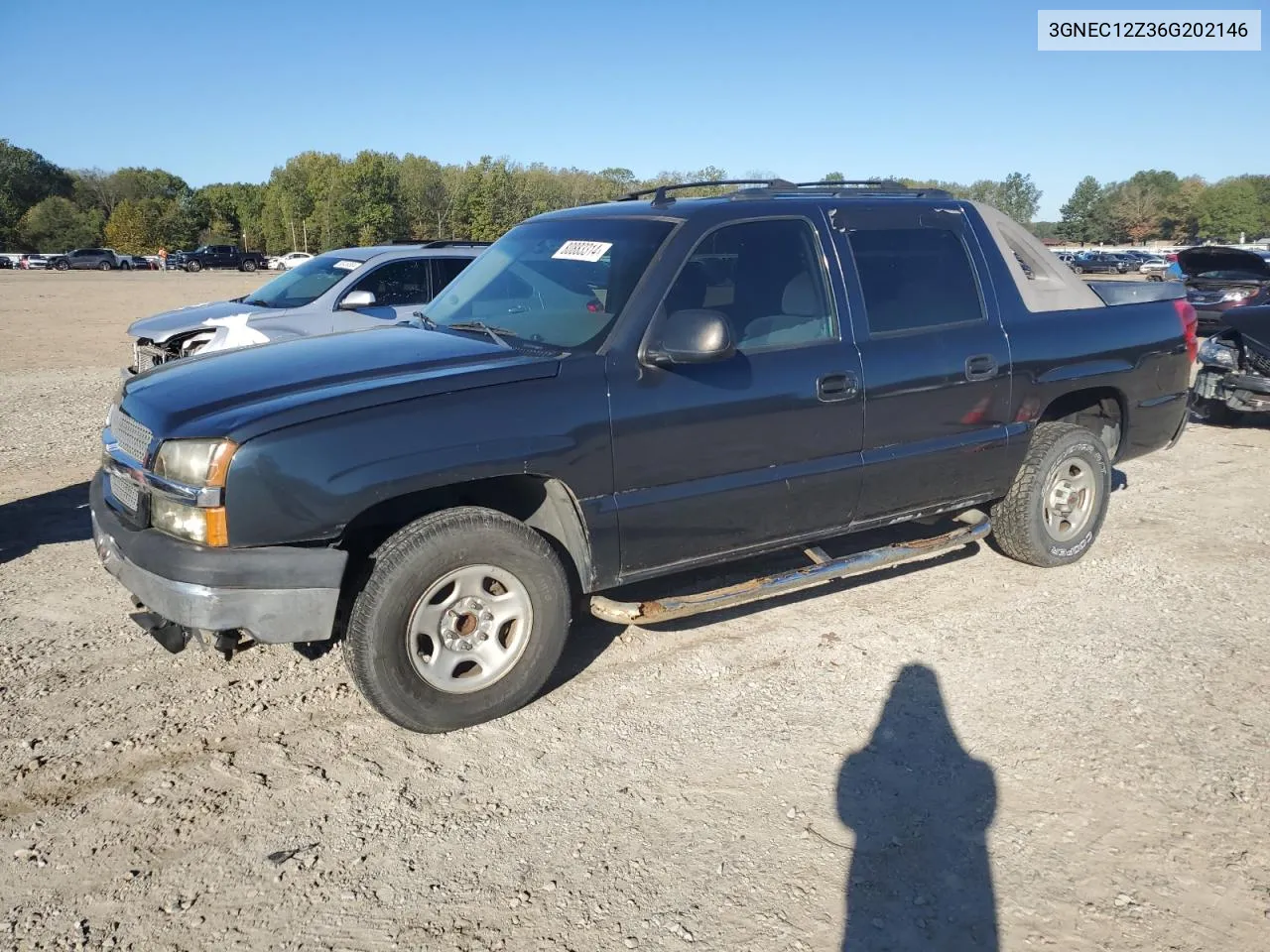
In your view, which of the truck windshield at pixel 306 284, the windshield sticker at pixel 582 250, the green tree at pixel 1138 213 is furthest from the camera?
the green tree at pixel 1138 213

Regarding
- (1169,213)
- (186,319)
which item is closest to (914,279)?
(186,319)

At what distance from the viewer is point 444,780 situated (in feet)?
11.5

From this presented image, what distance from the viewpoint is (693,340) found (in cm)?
384

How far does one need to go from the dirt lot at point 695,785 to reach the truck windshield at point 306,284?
4.80 m

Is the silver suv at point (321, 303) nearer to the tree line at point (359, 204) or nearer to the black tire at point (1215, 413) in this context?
the black tire at point (1215, 413)

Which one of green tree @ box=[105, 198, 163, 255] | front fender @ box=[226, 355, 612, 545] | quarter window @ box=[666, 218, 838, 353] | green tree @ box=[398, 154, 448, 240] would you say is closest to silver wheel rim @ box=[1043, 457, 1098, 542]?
quarter window @ box=[666, 218, 838, 353]

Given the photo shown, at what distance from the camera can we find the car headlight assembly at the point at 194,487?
130 inches

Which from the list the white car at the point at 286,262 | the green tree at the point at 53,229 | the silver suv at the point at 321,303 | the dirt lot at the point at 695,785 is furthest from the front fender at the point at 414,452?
the green tree at the point at 53,229

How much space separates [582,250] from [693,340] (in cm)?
94

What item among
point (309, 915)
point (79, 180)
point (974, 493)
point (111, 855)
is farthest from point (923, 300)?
point (79, 180)

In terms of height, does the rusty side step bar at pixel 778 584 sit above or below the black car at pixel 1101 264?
below

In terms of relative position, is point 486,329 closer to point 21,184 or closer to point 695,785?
point 695,785

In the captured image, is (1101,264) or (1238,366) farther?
(1101,264)

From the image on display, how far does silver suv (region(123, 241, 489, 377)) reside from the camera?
899cm
